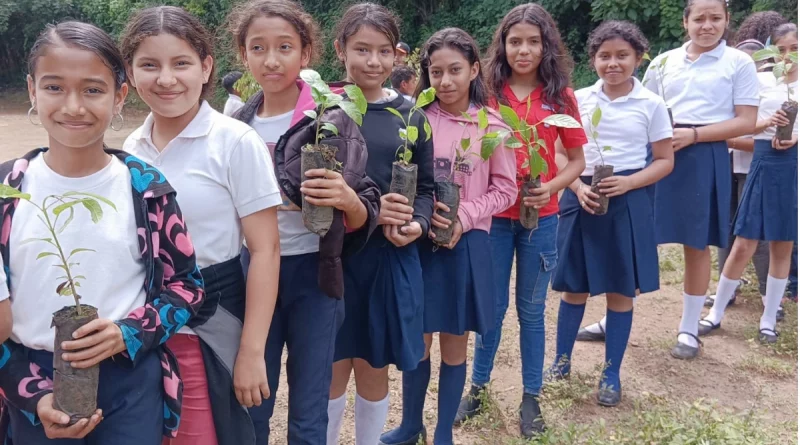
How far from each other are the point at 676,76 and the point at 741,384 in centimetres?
167

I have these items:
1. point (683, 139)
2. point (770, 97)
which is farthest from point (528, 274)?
point (770, 97)

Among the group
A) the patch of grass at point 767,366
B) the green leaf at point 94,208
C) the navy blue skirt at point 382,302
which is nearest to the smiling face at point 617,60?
the navy blue skirt at point 382,302

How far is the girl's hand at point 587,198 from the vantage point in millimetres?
3076

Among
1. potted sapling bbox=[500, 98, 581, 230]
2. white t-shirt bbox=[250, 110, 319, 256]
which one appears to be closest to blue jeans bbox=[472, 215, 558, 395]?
potted sapling bbox=[500, 98, 581, 230]

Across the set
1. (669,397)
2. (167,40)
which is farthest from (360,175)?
(669,397)

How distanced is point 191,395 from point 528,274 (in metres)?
1.62

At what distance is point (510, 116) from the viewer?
8.17 feet

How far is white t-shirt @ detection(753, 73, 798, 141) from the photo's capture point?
4.05 meters

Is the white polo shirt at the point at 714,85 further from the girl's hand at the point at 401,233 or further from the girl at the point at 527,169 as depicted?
the girl's hand at the point at 401,233

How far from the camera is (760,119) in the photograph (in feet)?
13.5

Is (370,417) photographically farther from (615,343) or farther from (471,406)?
(615,343)

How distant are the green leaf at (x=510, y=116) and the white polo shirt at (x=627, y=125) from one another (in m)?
0.79

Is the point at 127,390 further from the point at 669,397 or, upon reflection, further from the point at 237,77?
the point at 237,77

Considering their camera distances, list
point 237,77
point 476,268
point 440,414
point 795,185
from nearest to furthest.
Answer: point 476,268 < point 440,414 < point 795,185 < point 237,77
